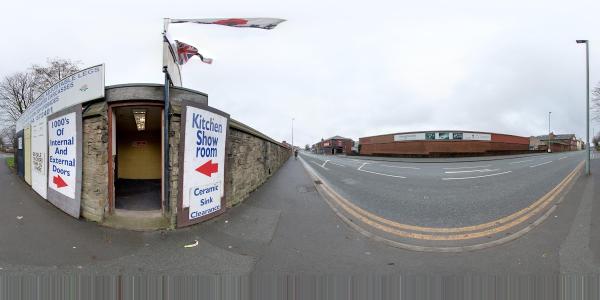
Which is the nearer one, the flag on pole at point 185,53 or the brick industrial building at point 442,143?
the flag on pole at point 185,53

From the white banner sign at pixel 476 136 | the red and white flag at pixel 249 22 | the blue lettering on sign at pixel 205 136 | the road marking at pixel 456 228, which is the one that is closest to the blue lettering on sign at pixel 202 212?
the blue lettering on sign at pixel 205 136

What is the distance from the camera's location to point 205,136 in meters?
5.37

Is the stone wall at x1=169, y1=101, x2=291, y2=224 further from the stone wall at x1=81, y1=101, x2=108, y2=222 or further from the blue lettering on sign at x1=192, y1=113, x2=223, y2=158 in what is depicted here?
the stone wall at x1=81, y1=101, x2=108, y2=222

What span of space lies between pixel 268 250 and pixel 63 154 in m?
5.74

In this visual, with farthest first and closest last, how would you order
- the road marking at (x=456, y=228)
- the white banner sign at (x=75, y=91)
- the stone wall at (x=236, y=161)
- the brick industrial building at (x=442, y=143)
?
the brick industrial building at (x=442, y=143) → the white banner sign at (x=75, y=91) → the stone wall at (x=236, y=161) → the road marking at (x=456, y=228)

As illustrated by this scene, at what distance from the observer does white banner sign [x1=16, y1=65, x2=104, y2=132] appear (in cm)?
527

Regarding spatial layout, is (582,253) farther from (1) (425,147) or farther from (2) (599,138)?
(2) (599,138)

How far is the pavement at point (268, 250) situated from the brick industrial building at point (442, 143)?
1340 inches

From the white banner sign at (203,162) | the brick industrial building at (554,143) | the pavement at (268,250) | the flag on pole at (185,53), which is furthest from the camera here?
the brick industrial building at (554,143)

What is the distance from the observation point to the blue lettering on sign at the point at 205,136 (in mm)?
5203

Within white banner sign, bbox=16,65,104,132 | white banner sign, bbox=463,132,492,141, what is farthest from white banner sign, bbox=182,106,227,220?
white banner sign, bbox=463,132,492,141

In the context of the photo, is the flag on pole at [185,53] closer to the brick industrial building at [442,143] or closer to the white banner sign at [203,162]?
the white banner sign at [203,162]

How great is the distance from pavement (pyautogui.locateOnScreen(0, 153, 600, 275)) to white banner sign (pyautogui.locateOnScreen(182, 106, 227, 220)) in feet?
1.40

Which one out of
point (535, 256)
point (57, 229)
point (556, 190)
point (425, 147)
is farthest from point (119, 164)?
point (425, 147)
